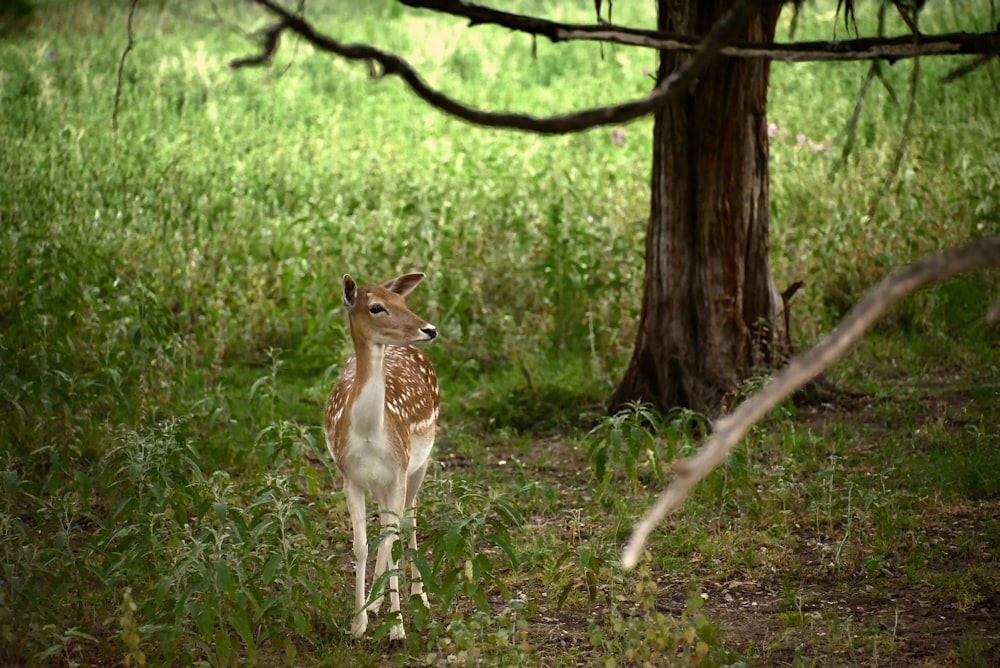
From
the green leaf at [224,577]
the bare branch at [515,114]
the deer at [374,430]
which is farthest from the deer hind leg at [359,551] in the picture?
the bare branch at [515,114]

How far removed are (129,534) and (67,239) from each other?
3.77m

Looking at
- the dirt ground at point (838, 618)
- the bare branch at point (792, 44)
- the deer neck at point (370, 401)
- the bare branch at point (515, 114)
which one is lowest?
the dirt ground at point (838, 618)

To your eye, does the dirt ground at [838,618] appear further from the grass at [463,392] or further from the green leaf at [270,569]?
the green leaf at [270,569]

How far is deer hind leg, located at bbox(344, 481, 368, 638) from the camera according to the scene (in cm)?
471

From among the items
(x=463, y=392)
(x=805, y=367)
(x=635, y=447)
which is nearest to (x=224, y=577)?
(x=635, y=447)

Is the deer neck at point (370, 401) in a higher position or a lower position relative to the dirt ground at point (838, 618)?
higher

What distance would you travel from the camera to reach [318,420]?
7.38m

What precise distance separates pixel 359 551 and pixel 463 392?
10.5 feet

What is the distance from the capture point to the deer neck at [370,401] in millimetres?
4711

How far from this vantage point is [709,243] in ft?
22.8

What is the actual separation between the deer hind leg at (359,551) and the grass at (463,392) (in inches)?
3.2

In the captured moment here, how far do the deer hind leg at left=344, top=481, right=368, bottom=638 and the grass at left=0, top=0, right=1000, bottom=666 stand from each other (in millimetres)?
80

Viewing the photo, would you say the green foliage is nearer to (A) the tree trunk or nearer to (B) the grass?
(B) the grass

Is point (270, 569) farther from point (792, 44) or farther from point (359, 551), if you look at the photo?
point (792, 44)
